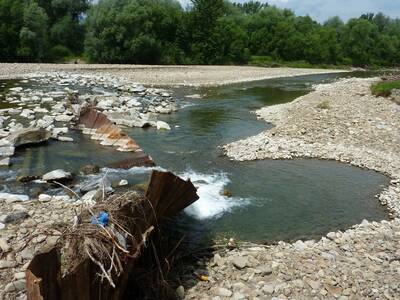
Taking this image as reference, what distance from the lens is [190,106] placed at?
2694 cm

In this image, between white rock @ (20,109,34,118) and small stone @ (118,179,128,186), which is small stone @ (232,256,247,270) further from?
white rock @ (20,109,34,118)

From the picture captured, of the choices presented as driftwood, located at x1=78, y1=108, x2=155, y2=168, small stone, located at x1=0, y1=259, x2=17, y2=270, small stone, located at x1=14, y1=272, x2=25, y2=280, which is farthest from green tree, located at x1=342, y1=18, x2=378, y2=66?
small stone, located at x1=14, y1=272, x2=25, y2=280

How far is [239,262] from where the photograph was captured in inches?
310

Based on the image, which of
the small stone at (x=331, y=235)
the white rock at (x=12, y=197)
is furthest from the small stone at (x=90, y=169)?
the small stone at (x=331, y=235)

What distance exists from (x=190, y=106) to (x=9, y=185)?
654 inches

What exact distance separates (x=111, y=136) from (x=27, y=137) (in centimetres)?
324

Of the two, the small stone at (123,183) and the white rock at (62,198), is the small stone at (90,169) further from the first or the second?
the white rock at (62,198)

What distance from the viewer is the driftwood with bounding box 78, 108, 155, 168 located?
1401 centimetres

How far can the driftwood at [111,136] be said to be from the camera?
14.0 meters

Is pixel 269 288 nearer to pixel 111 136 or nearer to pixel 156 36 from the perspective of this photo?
pixel 111 136

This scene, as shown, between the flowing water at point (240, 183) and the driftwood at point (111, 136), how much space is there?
503 millimetres

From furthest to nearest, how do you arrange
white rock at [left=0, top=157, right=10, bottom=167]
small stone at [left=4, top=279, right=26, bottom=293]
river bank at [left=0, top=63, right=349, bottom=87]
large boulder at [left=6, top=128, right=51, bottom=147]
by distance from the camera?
river bank at [left=0, top=63, right=349, bottom=87]
large boulder at [left=6, top=128, right=51, bottom=147]
white rock at [left=0, top=157, right=10, bottom=167]
small stone at [left=4, top=279, right=26, bottom=293]

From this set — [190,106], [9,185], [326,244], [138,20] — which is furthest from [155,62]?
[326,244]

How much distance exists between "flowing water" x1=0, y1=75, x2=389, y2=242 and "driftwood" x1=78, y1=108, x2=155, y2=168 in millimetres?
503
